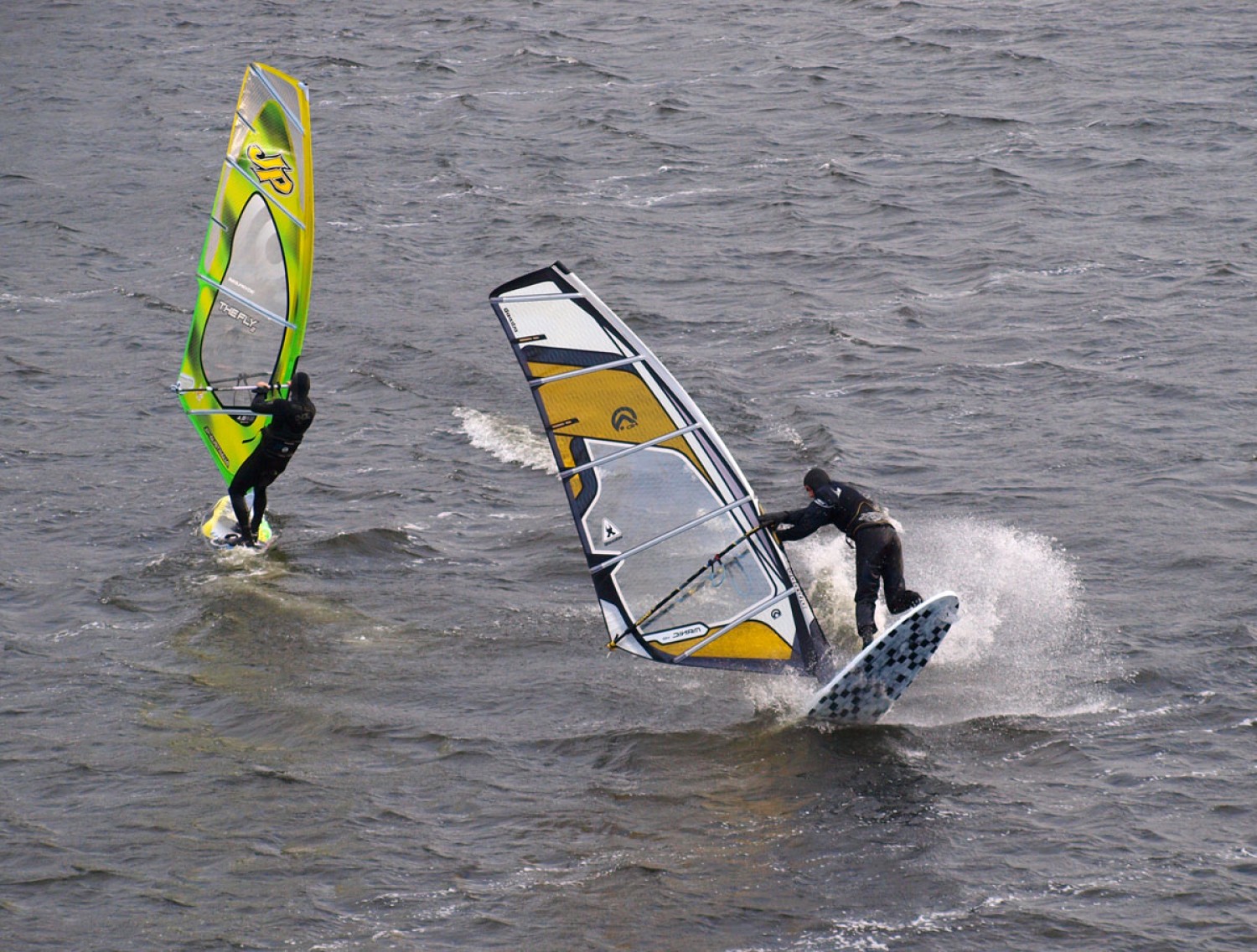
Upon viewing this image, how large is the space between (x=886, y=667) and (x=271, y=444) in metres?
5.75

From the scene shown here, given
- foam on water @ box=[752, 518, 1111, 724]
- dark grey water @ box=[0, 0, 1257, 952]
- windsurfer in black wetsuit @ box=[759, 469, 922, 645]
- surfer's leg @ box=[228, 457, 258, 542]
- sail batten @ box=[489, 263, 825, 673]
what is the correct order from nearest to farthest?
dark grey water @ box=[0, 0, 1257, 952] < sail batten @ box=[489, 263, 825, 673] < windsurfer in black wetsuit @ box=[759, 469, 922, 645] < foam on water @ box=[752, 518, 1111, 724] < surfer's leg @ box=[228, 457, 258, 542]

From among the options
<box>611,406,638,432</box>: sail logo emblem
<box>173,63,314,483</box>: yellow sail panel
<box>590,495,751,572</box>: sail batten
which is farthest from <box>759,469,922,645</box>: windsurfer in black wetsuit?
<box>173,63,314,483</box>: yellow sail panel

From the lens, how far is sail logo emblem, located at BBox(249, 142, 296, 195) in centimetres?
1391

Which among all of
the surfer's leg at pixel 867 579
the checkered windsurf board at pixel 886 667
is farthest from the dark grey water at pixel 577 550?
the surfer's leg at pixel 867 579

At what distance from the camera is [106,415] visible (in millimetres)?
16891

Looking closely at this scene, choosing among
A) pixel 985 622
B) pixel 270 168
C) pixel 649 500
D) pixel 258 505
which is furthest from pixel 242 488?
pixel 985 622

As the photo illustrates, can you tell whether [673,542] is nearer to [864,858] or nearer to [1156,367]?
[864,858]

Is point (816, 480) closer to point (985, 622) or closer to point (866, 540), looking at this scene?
point (866, 540)

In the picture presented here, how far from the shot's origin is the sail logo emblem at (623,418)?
33.0ft

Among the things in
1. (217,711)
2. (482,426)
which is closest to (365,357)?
(482,426)

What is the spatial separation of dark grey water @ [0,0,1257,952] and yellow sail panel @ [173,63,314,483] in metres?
1.40

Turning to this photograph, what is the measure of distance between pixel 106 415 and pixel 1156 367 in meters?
11.6

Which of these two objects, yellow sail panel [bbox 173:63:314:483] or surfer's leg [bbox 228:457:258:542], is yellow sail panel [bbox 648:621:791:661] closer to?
surfer's leg [bbox 228:457:258:542]

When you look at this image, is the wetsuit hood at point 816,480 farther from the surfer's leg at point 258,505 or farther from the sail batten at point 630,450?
the surfer's leg at point 258,505
